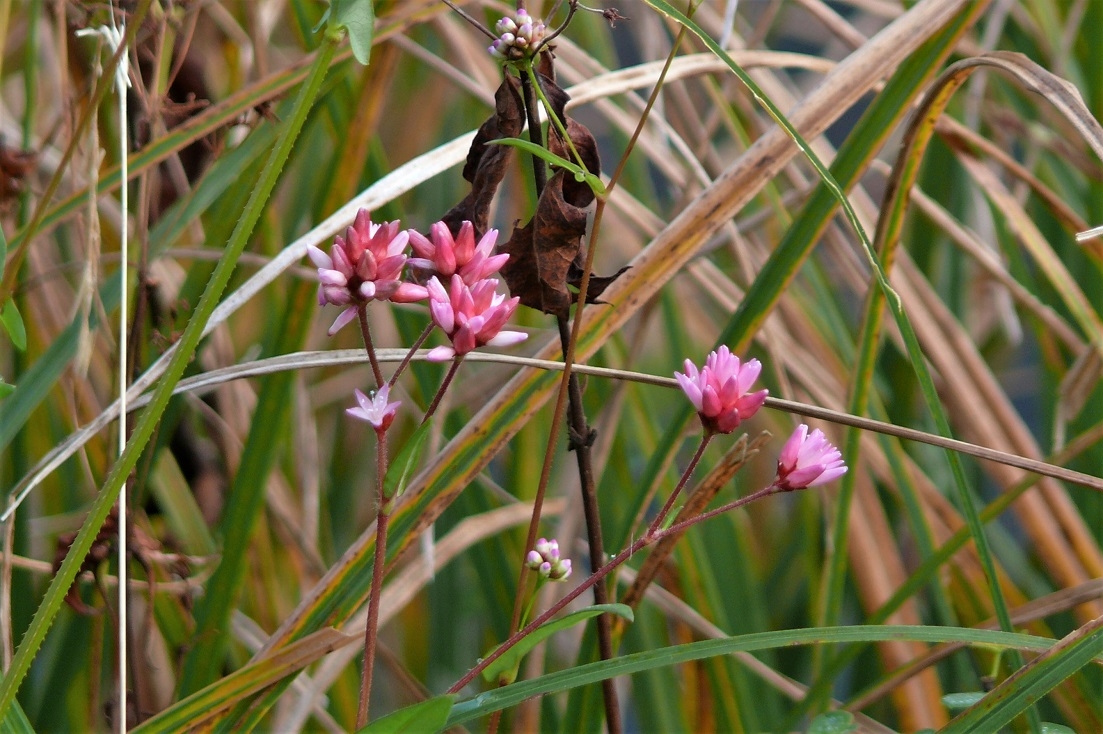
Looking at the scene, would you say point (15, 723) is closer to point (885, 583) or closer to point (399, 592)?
point (399, 592)

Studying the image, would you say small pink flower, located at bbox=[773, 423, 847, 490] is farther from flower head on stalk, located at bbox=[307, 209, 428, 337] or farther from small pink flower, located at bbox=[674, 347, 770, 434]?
flower head on stalk, located at bbox=[307, 209, 428, 337]

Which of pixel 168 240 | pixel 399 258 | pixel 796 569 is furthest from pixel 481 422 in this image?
pixel 796 569

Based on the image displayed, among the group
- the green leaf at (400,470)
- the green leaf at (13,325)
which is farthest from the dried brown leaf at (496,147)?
the green leaf at (13,325)

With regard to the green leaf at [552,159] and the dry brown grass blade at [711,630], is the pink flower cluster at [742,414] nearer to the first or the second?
the green leaf at [552,159]

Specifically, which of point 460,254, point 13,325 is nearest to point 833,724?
point 460,254

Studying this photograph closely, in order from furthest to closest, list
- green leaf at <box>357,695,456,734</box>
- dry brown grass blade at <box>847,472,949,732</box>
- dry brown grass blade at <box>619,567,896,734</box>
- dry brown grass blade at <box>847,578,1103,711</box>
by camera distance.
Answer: dry brown grass blade at <box>847,472,949,732</box> < dry brown grass blade at <box>619,567,896,734</box> < dry brown grass blade at <box>847,578,1103,711</box> < green leaf at <box>357,695,456,734</box>

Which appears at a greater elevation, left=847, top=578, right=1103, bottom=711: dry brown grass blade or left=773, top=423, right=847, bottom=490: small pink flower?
left=773, top=423, right=847, bottom=490: small pink flower

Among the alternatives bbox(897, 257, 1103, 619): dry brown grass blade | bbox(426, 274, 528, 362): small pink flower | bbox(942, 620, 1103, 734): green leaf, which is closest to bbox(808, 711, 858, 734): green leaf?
bbox(942, 620, 1103, 734): green leaf
